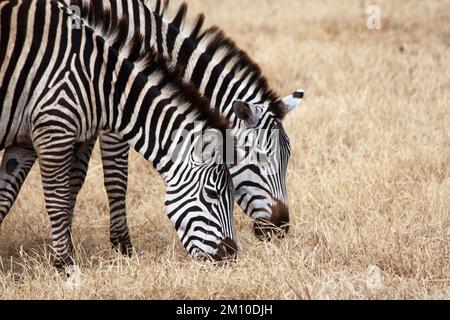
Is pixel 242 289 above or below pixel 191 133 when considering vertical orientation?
below

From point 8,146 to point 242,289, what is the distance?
2268mm

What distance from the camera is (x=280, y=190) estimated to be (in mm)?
5875

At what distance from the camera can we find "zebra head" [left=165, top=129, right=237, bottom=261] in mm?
5270

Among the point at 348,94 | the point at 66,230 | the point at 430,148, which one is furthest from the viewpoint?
the point at 348,94

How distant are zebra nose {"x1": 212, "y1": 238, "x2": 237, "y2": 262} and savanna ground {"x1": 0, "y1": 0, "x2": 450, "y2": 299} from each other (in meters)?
0.08

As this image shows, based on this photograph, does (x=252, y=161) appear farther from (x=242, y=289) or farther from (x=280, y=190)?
(x=242, y=289)

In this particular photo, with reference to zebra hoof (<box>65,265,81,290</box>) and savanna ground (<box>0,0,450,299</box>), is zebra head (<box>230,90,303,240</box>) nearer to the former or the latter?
savanna ground (<box>0,0,450,299</box>)

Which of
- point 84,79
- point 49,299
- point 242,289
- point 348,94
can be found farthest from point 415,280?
point 348,94

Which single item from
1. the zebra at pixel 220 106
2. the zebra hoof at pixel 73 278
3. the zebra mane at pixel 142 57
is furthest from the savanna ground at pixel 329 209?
the zebra mane at pixel 142 57

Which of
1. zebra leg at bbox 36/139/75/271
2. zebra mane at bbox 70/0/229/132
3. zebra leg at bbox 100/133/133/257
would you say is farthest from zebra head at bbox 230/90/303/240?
zebra leg at bbox 36/139/75/271

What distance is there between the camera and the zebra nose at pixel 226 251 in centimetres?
523

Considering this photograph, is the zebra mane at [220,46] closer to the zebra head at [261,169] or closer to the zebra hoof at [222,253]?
the zebra head at [261,169]

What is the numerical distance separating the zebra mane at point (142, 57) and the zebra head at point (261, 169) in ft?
1.46

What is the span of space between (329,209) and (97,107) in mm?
2115
